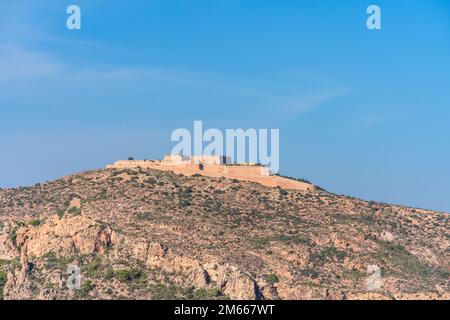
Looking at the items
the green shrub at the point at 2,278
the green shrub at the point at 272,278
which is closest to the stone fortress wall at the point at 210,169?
the green shrub at the point at 272,278

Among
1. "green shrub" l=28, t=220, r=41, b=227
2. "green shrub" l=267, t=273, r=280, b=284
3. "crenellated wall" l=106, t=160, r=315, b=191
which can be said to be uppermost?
"crenellated wall" l=106, t=160, r=315, b=191

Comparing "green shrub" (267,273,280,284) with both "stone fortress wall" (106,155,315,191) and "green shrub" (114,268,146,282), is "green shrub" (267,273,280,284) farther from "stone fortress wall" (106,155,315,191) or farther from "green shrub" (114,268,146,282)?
"stone fortress wall" (106,155,315,191)

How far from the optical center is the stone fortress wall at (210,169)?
150125 millimetres

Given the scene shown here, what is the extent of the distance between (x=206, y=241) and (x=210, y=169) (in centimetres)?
1644

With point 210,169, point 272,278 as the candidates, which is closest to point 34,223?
point 210,169

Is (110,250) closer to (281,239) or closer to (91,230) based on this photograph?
(91,230)

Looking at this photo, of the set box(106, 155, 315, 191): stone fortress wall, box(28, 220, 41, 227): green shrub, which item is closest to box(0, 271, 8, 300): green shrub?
box(28, 220, 41, 227): green shrub

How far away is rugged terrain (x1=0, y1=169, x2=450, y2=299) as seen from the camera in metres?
128

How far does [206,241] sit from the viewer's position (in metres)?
135

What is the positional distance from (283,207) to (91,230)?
18.6m

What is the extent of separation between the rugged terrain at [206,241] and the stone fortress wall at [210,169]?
0.86m

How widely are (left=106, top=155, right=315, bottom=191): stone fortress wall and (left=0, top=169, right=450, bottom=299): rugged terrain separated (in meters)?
0.86

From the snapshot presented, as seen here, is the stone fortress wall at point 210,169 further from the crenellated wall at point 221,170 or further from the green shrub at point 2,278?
the green shrub at point 2,278
